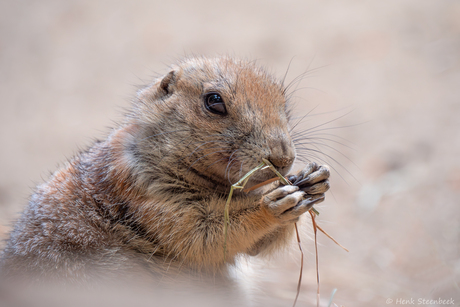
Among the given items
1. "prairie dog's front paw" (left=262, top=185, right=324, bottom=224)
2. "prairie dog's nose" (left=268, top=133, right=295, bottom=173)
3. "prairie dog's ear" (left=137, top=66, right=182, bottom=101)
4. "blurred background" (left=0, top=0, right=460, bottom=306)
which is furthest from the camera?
"blurred background" (left=0, top=0, right=460, bottom=306)

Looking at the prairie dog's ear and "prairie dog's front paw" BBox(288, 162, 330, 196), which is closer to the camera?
"prairie dog's front paw" BBox(288, 162, 330, 196)

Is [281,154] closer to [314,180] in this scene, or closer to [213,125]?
[314,180]

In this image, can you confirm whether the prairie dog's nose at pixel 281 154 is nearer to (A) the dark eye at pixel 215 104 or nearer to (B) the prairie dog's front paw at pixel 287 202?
(B) the prairie dog's front paw at pixel 287 202

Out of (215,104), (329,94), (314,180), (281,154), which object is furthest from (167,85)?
(329,94)

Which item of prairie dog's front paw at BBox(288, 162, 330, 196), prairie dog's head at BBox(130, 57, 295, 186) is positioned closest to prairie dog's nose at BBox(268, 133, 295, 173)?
prairie dog's head at BBox(130, 57, 295, 186)

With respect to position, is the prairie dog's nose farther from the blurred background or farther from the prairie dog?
the blurred background

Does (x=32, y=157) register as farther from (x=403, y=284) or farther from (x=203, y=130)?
(x=403, y=284)

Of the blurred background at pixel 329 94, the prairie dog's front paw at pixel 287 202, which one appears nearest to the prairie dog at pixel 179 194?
the prairie dog's front paw at pixel 287 202
